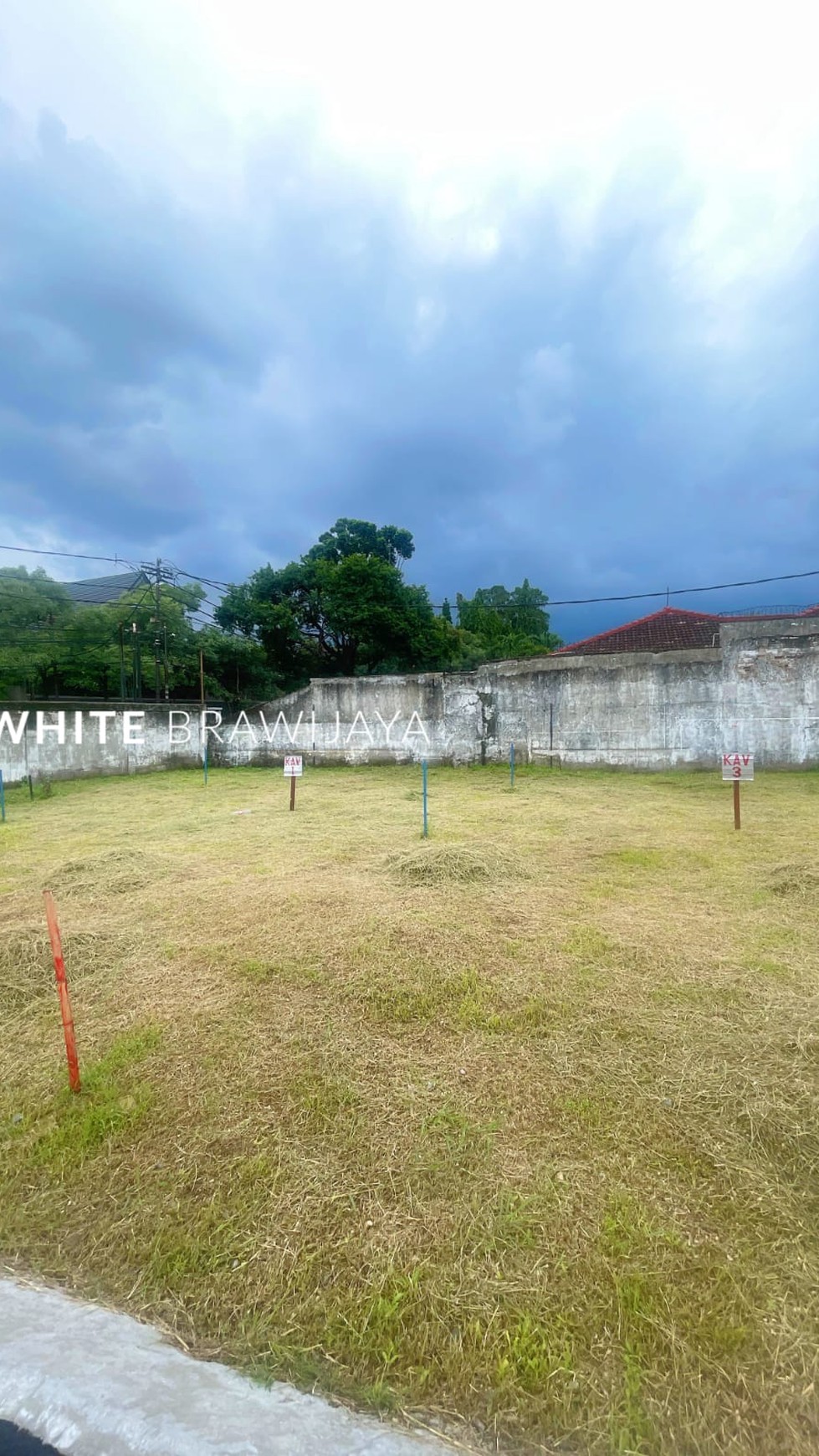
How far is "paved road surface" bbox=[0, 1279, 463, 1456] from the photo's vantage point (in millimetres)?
1003

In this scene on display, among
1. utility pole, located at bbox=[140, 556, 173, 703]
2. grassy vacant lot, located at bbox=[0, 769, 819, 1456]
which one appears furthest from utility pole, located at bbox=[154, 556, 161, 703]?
grassy vacant lot, located at bbox=[0, 769, 819, 1456]

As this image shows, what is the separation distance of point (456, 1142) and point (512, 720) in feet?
31.7

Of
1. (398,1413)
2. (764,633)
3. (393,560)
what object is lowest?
(398,1413)

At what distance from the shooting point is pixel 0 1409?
3.52 feet

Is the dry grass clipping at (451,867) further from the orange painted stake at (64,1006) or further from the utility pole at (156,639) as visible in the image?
the utility pole at (156,639)

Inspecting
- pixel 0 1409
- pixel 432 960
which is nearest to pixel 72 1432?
pixel 0 1409

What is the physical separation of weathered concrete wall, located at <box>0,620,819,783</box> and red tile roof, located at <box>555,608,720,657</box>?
4.38m

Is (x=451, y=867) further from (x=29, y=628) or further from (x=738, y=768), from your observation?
(x=29, y=628)

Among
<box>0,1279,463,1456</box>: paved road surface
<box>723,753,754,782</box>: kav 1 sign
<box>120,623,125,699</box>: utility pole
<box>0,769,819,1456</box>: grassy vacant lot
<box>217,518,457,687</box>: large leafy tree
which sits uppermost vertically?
<box>217,518,457,687</box>: large leafy tree

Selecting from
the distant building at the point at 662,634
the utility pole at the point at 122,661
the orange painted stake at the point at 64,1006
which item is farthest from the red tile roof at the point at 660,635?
the orange painted stake at the point at 64,1006

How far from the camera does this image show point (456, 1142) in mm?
1685

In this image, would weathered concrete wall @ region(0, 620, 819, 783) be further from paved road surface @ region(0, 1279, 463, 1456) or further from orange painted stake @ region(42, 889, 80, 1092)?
paved road surface @ region(0, 1279, 463, 1456)

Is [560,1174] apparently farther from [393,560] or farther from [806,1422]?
[393,560]

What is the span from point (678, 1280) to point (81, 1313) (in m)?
1.27
